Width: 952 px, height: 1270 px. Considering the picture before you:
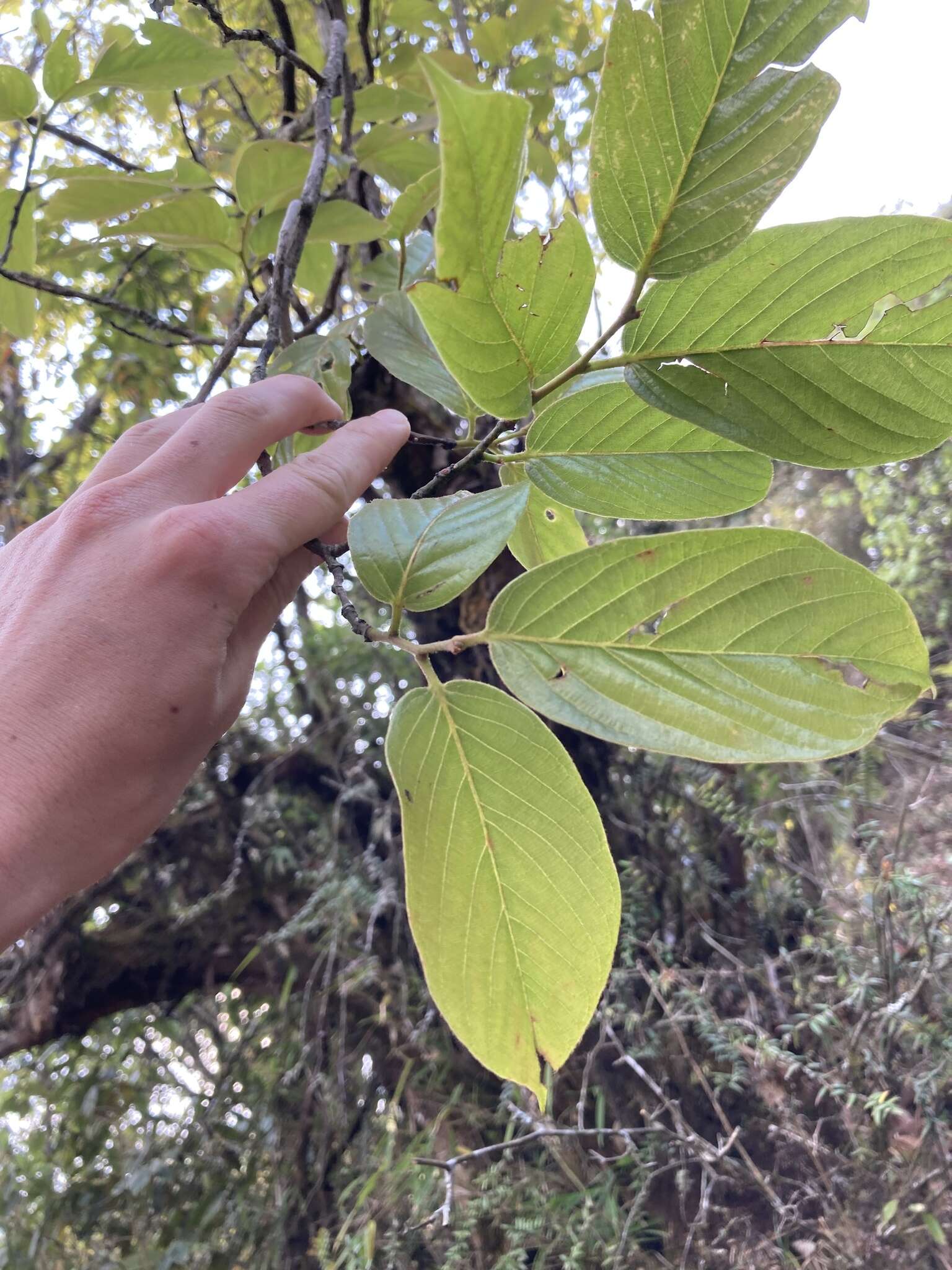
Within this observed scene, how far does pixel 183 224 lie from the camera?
1.95ft

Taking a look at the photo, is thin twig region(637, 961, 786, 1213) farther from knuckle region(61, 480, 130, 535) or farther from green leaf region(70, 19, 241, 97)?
green leaf region(70, 19, 241, 97)

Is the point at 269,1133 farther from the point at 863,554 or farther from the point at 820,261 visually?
the point at 863,554

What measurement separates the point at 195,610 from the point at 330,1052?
1.22 meters

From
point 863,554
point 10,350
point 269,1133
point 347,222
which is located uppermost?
point 10,350

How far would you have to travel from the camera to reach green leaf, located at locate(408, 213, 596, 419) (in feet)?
0.97

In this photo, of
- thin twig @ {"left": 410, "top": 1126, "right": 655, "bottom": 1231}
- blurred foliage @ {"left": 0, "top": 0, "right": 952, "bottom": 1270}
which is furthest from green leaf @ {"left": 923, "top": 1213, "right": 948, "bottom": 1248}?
thin twig @ {"left": 410, "top": 1126, "right": 655, "bottom": 1231}

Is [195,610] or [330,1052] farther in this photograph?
[330,1052]

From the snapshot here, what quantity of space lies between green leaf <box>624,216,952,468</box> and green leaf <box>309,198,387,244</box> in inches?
18.4

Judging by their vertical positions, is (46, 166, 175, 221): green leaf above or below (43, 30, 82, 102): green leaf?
below

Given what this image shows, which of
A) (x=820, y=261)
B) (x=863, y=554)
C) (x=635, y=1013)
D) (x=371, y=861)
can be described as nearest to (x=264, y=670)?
(x=371, y=861)

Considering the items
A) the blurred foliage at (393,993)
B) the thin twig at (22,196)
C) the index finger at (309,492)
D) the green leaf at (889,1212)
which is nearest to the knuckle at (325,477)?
the index finger at (309,492)

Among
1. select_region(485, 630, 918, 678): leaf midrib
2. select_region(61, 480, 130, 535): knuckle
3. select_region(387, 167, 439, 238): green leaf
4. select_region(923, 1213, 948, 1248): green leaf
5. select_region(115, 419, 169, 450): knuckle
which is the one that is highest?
select_region(387, 167, 439, 238): green leaf

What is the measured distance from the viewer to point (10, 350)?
5.84ft

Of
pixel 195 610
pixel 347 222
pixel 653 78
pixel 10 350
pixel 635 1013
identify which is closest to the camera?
pixel 653 78
